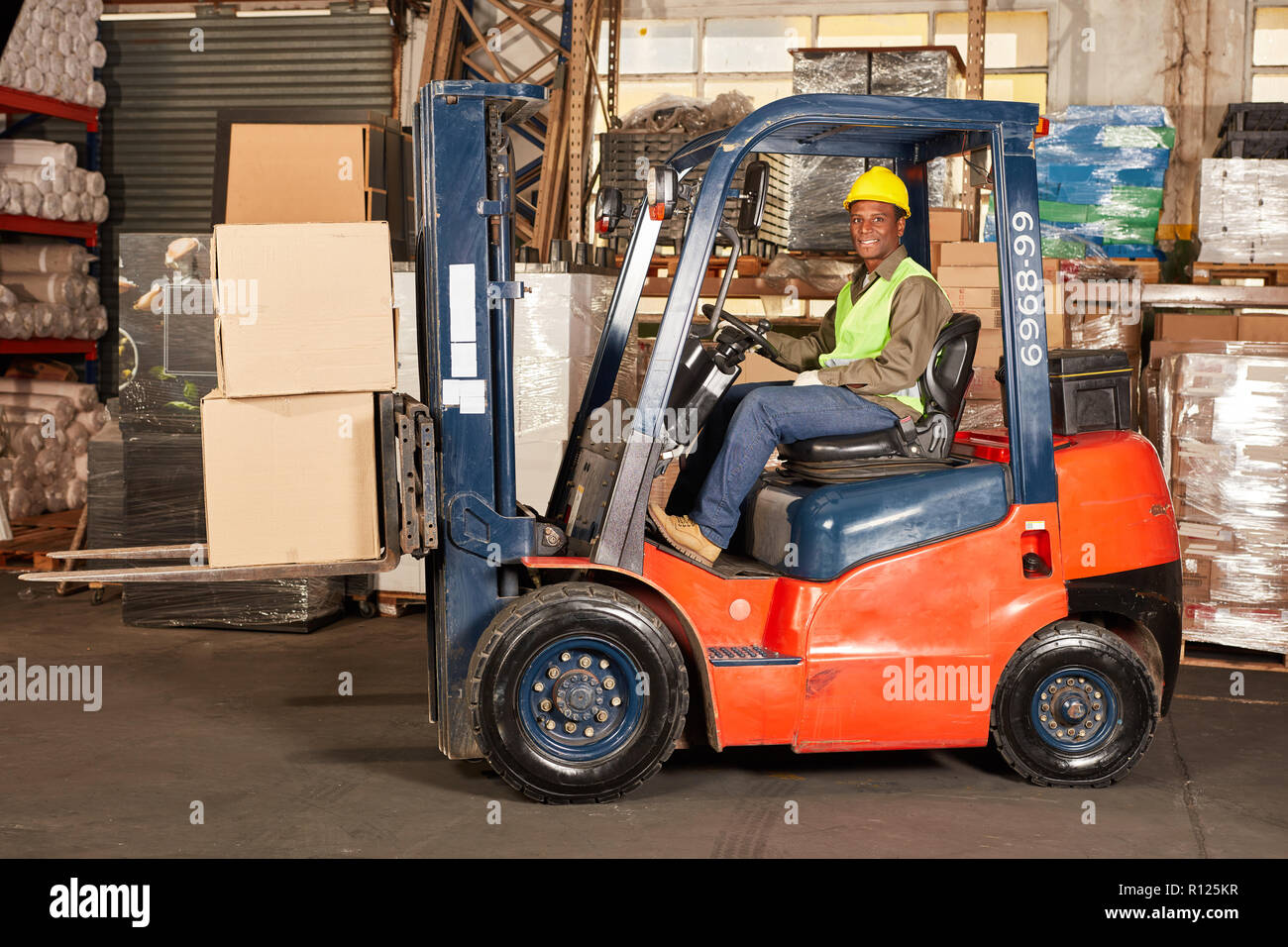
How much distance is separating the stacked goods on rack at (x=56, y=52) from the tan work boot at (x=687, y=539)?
720 centimetres

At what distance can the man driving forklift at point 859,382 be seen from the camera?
4383mm

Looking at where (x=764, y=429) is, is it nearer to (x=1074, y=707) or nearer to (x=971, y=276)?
(x=1074, y=707)

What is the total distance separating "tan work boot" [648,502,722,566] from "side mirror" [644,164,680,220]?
963 mm

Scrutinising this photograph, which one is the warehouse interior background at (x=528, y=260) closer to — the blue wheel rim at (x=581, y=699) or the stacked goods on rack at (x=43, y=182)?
the stacked goods on rack at (x=43, y=182)

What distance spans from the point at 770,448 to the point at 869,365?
43 cm

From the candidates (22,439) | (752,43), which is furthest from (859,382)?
(22,439)

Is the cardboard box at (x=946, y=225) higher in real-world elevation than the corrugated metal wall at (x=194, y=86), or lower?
lower

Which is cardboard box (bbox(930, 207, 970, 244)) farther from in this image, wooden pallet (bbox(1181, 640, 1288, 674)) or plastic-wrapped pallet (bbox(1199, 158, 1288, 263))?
wooden pallet (bbox(1181, 640, 1288, 674))

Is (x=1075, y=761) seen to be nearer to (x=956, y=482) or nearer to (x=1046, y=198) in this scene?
(x=956, y=482)

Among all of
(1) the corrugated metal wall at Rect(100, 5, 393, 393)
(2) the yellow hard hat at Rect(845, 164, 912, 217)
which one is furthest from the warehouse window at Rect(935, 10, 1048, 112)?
(2) the yellow hard hat at Rect(845, 164, 912, 217)

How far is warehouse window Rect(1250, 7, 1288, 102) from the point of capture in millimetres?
9734

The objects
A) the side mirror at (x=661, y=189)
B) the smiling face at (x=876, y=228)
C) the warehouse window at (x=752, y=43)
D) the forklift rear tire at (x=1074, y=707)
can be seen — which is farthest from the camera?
the warehouse window at (x=752, y=43)

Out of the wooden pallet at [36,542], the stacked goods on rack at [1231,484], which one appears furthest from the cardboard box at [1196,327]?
the wooden pallet at [36,542]

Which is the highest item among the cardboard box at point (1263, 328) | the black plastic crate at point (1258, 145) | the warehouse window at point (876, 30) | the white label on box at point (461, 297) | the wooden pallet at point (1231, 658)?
the warehouse window at point (876, 30)
